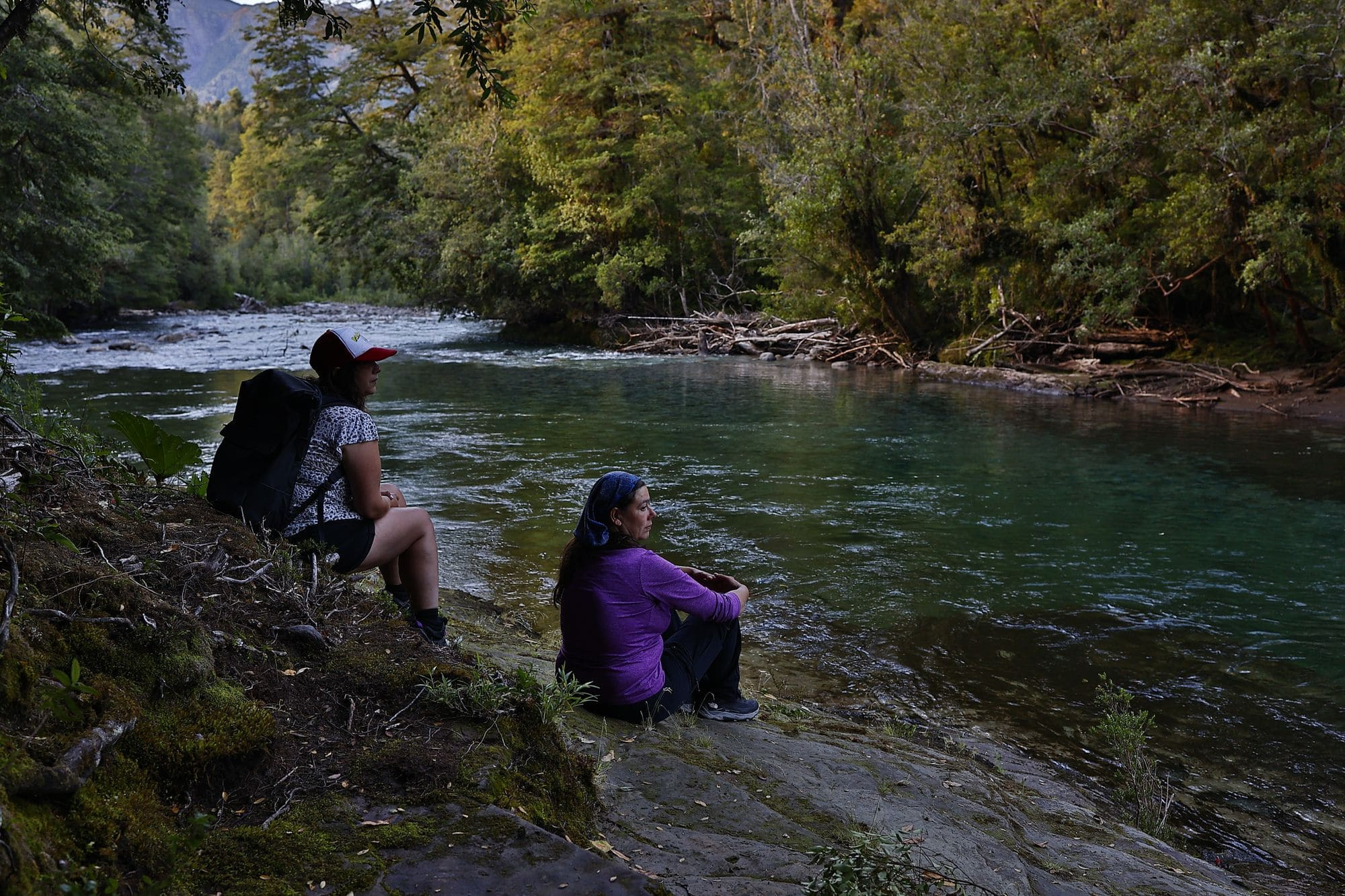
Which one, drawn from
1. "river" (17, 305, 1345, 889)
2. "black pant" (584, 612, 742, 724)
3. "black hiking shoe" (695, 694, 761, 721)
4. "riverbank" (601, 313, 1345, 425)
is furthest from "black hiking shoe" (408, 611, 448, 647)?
"riverbank" (601, 313, 1345, 425)

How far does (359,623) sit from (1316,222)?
1761cm

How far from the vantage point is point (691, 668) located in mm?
4879

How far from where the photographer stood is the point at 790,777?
13.4 ft

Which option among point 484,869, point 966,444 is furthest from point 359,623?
point 966,444

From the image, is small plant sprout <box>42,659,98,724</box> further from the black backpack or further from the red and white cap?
the red and white cap

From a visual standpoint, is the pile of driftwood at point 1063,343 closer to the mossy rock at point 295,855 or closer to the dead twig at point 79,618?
the dead twig at point 79,618

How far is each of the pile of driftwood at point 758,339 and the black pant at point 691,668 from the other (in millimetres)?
22556

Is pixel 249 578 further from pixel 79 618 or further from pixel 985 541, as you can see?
pixel 985 541

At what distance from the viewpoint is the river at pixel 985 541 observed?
244 inches

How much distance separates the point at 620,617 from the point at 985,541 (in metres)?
6.71

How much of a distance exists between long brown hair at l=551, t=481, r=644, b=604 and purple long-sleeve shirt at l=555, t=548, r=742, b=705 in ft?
0.06

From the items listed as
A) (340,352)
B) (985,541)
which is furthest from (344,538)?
(985,541)

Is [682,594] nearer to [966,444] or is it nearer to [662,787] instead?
[662,787]

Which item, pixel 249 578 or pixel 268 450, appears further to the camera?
pixel 268 450
